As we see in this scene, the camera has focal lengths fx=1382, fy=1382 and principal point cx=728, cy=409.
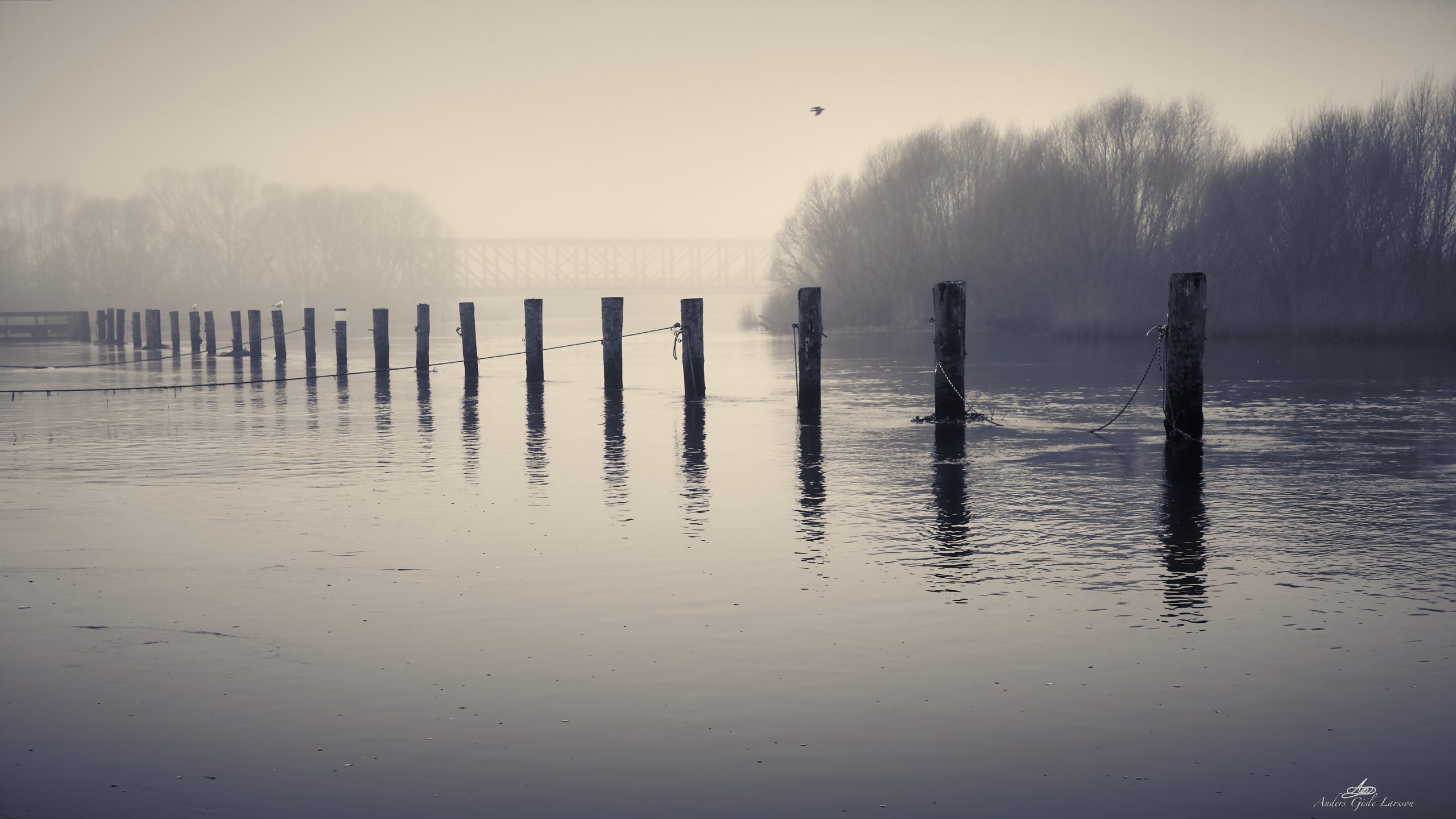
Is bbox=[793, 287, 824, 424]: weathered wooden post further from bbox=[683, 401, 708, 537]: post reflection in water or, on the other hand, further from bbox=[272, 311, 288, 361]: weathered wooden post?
bbox=[272, 311, 288, 361]: weathered wooden post

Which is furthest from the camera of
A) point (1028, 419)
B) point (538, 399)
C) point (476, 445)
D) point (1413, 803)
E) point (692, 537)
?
point (538, 399)

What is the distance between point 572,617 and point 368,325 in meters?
111

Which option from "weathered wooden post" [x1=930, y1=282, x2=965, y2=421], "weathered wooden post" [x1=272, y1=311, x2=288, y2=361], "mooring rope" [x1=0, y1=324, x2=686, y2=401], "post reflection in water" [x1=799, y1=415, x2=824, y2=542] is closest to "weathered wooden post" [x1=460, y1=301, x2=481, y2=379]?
"mooring rope" [x1=0, y1=324, x2=686, y2=401]

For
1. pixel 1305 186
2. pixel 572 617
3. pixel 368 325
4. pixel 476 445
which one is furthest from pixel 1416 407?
pixel 368 325

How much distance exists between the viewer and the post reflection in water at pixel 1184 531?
9.91 metres

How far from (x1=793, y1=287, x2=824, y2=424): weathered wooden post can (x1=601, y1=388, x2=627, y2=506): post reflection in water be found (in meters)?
3.40

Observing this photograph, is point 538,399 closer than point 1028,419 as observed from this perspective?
No

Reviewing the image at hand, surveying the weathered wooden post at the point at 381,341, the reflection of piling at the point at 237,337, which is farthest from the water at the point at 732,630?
the reflection of piling at the point at 237,337

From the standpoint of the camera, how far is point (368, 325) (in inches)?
4567

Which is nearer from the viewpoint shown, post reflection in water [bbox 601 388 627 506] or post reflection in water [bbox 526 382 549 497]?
post reflection in water [bbox 601 388 627 506]

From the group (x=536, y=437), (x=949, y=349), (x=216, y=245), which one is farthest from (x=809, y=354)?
(x=216, y=245)

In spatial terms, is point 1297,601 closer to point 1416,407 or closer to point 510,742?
point 510,742

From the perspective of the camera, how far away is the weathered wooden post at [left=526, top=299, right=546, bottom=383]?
33938 mm

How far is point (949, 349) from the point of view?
22.2 metres
